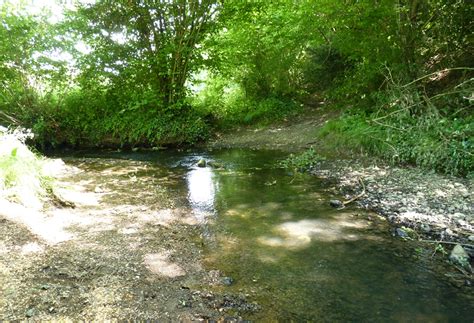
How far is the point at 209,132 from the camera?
1370 centimetres

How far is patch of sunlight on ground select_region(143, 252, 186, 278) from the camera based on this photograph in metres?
3.61

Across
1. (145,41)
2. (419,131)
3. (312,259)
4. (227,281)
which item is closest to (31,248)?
(227,281)

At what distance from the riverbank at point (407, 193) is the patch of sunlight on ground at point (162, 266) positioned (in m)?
3.22

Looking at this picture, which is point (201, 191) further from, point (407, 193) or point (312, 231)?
point (407, 193)

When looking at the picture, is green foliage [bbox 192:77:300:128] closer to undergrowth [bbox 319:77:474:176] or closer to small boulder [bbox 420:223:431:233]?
undergrowth [bbox 319:77:474:176]

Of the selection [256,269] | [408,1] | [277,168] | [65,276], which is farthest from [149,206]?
[408,1]

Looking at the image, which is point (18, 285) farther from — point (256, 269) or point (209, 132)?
point (209, 132)

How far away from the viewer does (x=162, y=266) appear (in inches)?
148

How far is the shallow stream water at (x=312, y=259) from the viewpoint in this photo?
305cm

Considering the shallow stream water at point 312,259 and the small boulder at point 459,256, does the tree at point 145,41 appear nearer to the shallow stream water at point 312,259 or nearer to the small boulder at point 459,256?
the shallow stream water at point 312,259

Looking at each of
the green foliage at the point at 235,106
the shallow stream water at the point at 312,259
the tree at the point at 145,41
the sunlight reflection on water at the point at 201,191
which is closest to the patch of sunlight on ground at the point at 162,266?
the shallow stream water at the point at 312,259

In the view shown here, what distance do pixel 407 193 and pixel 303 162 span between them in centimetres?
321

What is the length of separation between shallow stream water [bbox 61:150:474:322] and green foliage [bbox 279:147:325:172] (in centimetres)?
135

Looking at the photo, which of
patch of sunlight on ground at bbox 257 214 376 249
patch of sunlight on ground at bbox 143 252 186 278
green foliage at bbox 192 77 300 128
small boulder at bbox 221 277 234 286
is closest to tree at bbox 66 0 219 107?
green foliage at bbox 192 77 300 128
